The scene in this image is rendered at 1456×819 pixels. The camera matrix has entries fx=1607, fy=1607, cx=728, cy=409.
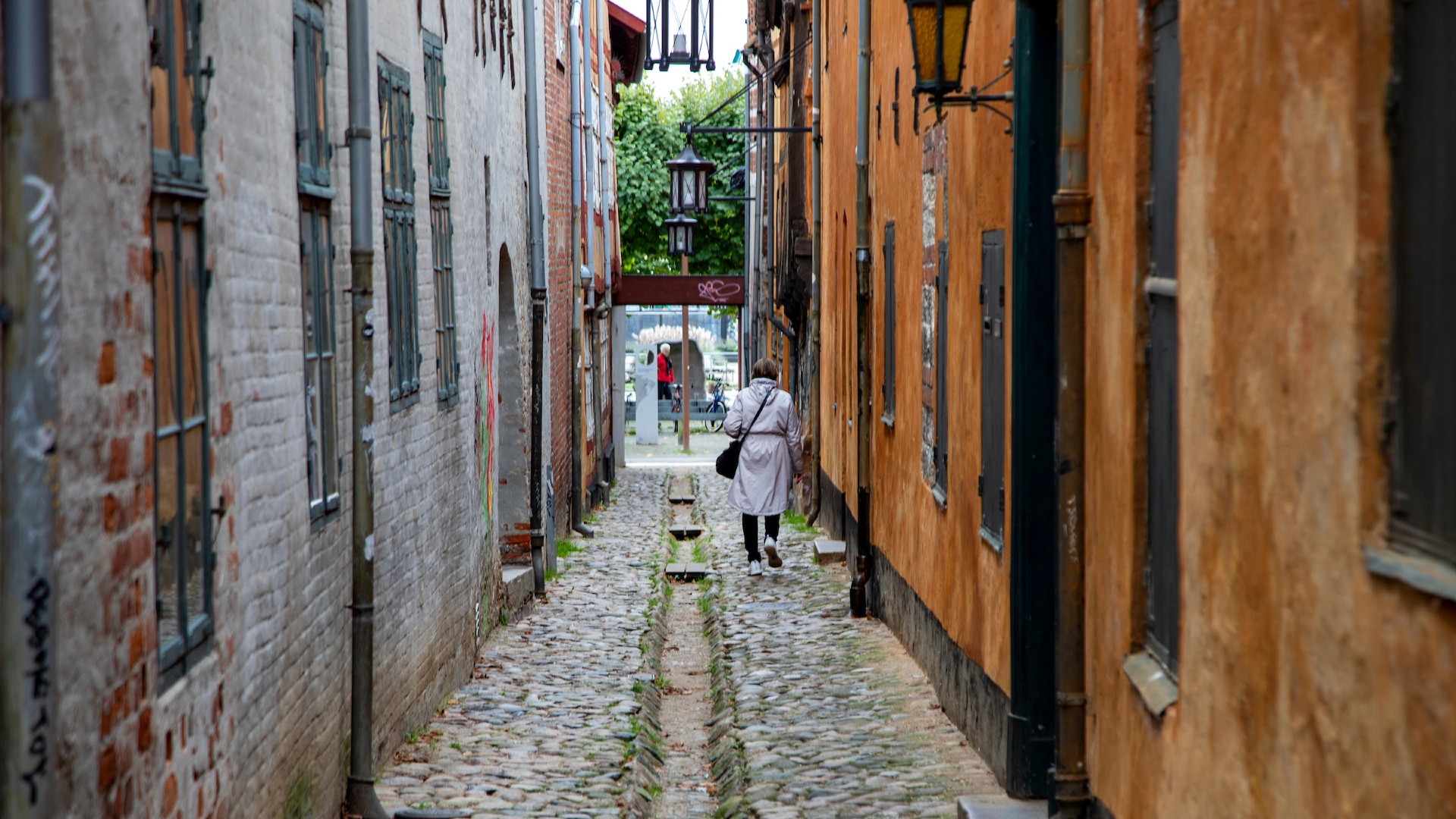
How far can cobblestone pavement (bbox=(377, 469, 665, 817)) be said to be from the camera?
22.5 feet

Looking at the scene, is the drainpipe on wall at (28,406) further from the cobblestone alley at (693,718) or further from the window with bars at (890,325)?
the window with bars at (890,325)

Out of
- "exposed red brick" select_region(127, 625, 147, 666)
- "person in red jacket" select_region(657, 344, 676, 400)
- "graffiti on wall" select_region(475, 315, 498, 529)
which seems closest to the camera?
"exposed red brick" select_region(127, 625, 147, 666)

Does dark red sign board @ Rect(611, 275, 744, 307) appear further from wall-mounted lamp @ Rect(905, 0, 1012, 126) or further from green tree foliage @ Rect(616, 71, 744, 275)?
wall-mounted lamp @ Rect(905, 0, 1012, 126)

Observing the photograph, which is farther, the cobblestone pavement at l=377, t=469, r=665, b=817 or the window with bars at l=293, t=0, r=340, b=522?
the cobblestone pavement at l=377, t=469, r=665, b=817

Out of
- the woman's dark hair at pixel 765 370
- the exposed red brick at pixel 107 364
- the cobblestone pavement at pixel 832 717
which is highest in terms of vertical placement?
the exposed red brick at pixel 107 364

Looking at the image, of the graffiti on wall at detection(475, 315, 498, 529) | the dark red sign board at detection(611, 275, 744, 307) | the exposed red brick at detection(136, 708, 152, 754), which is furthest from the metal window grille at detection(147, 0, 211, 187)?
the dark red sign board at detection(611, 275, 744, 307)

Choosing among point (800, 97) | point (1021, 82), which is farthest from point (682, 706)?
point (800, 97)

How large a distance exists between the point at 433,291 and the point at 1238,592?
6.08m

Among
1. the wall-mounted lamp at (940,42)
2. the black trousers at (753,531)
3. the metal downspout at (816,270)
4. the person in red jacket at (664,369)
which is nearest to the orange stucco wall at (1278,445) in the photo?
the wall-mounted lamp at (940,42)

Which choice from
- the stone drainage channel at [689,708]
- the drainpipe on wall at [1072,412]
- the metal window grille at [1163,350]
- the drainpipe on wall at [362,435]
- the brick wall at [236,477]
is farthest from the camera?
the stone drainage channel at [689,708]

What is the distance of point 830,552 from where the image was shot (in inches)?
554

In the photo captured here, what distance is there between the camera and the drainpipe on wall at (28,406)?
274 centimetres

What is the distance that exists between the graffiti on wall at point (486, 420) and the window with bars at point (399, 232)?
2.42 m

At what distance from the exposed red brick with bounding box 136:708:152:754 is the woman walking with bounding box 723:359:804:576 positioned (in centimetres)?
978
